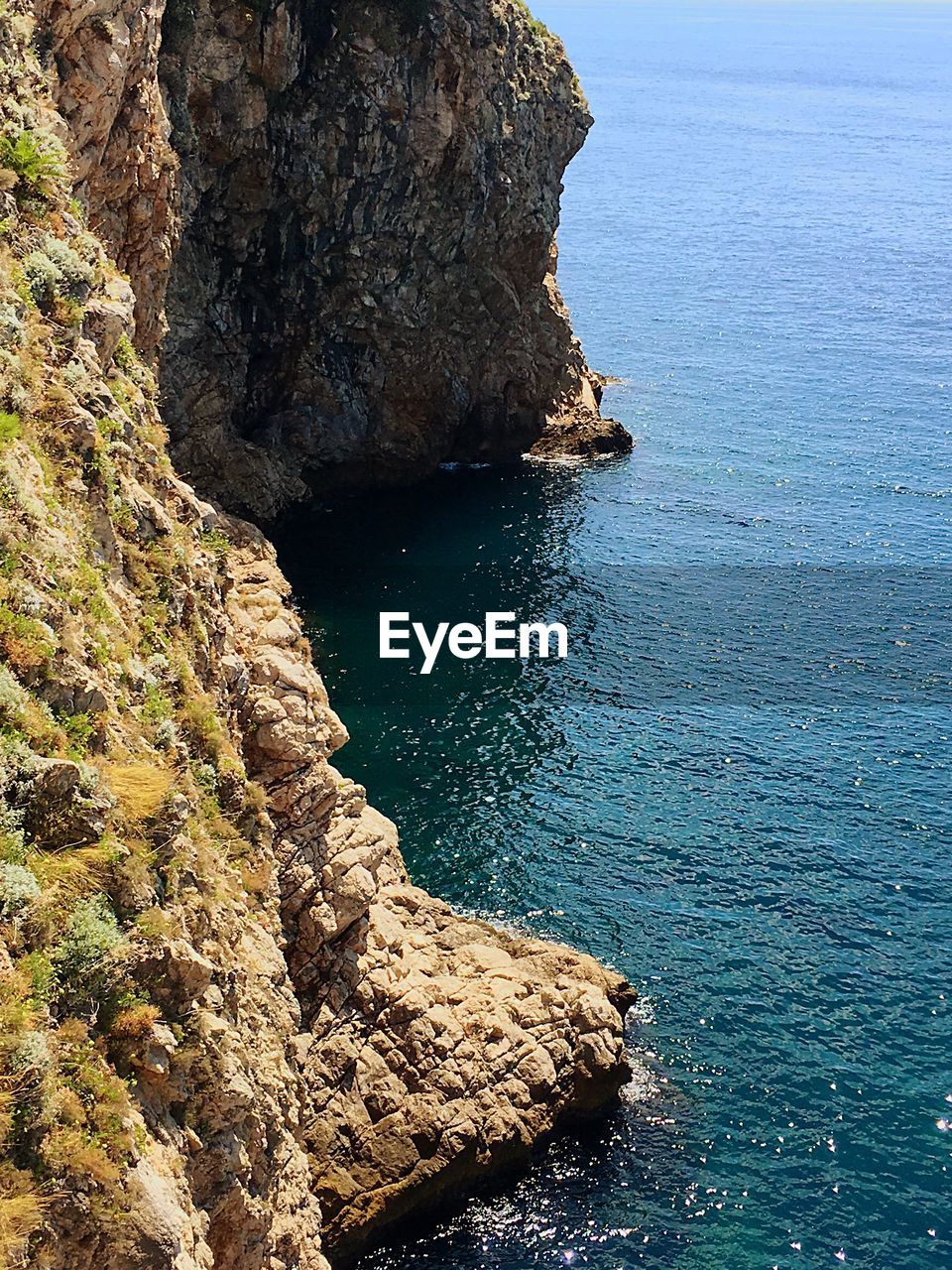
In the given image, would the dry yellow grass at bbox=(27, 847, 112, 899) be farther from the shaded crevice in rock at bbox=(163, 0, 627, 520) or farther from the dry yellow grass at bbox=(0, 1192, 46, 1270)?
the shaded crevice in rock at bbox=(163, 0, 627, 520)

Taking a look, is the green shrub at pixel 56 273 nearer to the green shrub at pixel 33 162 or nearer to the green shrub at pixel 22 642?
the green shrub at pixel 33 162

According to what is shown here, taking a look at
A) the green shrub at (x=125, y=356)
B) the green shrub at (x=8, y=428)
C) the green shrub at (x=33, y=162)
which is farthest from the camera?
the green shrub at (x=125, y=356)

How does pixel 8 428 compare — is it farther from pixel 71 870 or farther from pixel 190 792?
pixel 71 870

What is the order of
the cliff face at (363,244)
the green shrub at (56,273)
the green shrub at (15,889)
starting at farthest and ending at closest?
the cliff face at (363,244), the green shrub at (56,273), the green shrub at (15,889)

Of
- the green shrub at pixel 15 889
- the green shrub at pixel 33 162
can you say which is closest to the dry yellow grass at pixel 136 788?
the green shrub at pixel 15 889

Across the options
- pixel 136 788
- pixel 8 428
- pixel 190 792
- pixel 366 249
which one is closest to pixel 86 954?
pixel 136 788

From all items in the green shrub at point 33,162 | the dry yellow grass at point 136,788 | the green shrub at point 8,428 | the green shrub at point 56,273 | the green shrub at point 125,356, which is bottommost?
the dry yellow grass at point 136,788

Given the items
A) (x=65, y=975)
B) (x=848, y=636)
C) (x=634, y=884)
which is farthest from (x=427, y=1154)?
(x=848, y=636)
